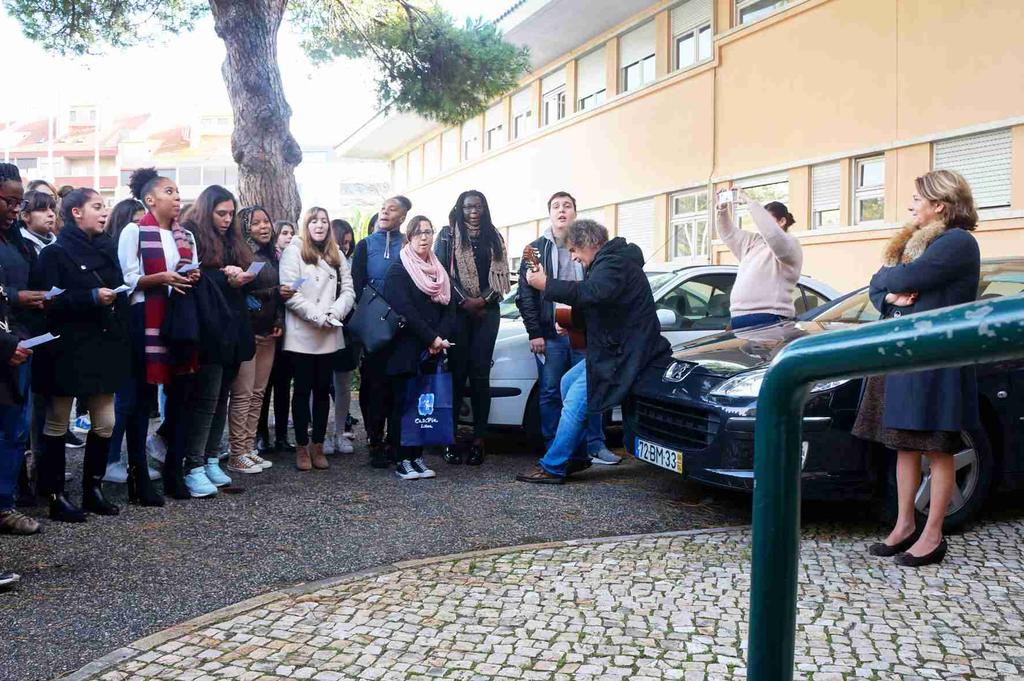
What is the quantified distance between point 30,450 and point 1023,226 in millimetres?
10947

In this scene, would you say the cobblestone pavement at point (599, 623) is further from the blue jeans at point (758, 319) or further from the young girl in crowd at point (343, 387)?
the young girl in crowd at point (343, 387)

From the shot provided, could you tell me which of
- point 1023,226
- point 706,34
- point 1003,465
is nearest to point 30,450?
point 1003,465

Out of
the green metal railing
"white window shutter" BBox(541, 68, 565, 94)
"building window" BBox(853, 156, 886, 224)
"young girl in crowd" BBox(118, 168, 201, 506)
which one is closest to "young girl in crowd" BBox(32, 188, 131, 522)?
"young girl in crowd" BBox(118, 168, 201, 506)

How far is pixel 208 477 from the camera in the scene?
6.85 metres

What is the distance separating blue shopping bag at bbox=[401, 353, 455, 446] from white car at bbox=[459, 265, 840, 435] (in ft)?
2.63

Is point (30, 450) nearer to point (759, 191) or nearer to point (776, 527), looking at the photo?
point (776, 527)

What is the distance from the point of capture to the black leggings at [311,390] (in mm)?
7406

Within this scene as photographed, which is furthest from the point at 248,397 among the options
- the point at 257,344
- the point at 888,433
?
the point at 888,433

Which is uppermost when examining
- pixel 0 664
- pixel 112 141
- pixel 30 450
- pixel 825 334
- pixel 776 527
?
pixel 112 141

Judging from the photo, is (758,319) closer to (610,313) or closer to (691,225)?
(610,313)

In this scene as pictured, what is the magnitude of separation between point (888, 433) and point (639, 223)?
53.8 feet

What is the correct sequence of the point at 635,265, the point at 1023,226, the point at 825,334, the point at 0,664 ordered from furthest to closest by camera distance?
the point at 1023,226, the point at 635,265, the point at 0,664, the point at 825,334

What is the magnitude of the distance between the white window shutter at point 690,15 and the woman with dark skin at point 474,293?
12.1 meters

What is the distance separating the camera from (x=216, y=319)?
250 inches
